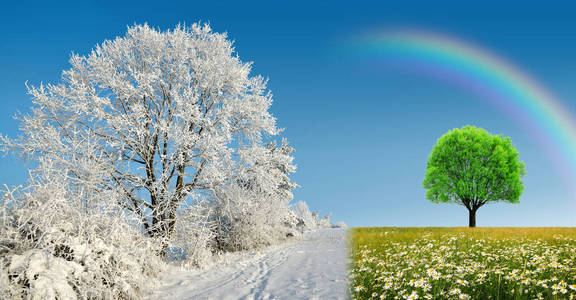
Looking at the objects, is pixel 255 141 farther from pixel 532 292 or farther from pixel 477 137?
pixel 477 137

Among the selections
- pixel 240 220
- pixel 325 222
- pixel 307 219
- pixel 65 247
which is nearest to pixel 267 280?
pixel 65 247

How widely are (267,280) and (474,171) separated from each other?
85.6ft

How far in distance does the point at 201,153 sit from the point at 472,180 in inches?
982

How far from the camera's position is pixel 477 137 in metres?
30.1

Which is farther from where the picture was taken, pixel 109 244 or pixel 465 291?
pixel 109 244

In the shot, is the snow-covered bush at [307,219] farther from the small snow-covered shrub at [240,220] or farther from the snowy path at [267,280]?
the snowy path at [267,280]

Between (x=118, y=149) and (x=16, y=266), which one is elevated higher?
(x=118, y=149)

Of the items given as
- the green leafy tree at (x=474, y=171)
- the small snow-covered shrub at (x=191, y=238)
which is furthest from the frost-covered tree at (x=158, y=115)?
the green leafy tree at (x=474, y=171)

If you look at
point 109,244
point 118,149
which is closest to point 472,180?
point 118,149

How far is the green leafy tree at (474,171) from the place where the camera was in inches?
1151

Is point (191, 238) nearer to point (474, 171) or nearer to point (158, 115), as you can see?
point (158, 115)

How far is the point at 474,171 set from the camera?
1164 inches

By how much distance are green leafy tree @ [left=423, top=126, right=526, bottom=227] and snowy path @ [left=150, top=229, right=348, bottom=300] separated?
2152 centimetres

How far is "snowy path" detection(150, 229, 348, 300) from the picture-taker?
7325 mm
